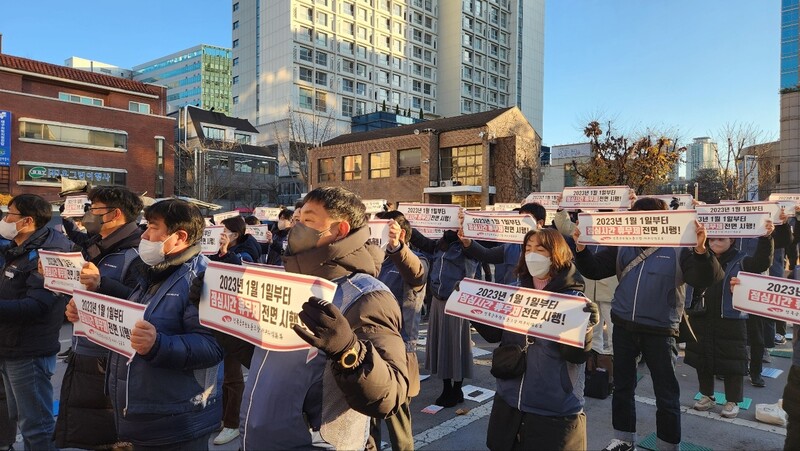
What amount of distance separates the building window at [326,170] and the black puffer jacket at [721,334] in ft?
121

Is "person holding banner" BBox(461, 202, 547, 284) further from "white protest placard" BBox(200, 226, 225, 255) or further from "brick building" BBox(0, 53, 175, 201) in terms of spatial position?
"brick building" BBox(0, 53, 175, 201)

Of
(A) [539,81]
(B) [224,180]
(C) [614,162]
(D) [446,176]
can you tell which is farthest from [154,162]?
(A) [539,81]

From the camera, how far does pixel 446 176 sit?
35938 millimetres

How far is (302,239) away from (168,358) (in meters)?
0.97

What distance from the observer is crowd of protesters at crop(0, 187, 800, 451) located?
2004 mm

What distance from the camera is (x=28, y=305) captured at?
3.66 m

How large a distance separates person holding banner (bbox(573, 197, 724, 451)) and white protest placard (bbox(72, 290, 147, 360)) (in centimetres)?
356

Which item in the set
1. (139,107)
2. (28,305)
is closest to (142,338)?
(28,305)

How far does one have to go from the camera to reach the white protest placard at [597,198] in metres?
7.98

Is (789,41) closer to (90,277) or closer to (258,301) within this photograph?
(258,301)

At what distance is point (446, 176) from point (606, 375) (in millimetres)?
30537

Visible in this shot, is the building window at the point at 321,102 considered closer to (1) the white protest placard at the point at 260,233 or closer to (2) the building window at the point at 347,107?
(2) the building window at the point at 347,107

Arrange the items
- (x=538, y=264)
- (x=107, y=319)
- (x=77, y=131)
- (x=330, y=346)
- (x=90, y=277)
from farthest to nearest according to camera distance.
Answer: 1. (x=77, y=131)
2. (x=538, y=264)
3. (x=90, y=277)
4. (x=107, y=319)
5. (x=330, y=346)

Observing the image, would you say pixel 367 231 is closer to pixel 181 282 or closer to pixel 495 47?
pixel 181 282
